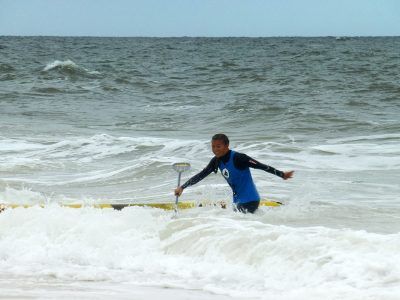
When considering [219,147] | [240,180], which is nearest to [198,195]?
[240,180]

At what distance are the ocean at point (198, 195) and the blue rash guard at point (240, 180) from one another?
0.25 meters

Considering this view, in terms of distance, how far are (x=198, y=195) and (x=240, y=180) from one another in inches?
96.1

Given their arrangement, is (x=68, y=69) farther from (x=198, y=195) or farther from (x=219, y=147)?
(x=219, y=147)

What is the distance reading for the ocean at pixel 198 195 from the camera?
6.04m

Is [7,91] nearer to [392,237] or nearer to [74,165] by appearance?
[74,165]

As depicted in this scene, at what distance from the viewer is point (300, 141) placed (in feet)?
50.4

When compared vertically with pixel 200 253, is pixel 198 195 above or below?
above

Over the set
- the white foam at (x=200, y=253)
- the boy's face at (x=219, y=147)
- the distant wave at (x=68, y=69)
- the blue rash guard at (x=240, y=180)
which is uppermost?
the distant wave at (x=68, y=69)

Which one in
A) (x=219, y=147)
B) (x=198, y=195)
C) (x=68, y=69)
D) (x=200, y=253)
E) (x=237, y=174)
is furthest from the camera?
(x=68, y=69)

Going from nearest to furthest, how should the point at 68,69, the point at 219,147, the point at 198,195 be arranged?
the point at 219,147 → the point at 198,195 → the point at 68,69

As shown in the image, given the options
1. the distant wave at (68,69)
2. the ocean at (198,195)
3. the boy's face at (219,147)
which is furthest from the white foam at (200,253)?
the distant wave at (68,69)

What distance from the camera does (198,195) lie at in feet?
35.2

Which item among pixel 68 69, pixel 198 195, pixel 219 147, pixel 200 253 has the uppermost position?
pixel 68 69

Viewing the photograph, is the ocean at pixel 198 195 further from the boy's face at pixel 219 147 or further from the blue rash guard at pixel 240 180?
the boy's face at pixel 219 147
